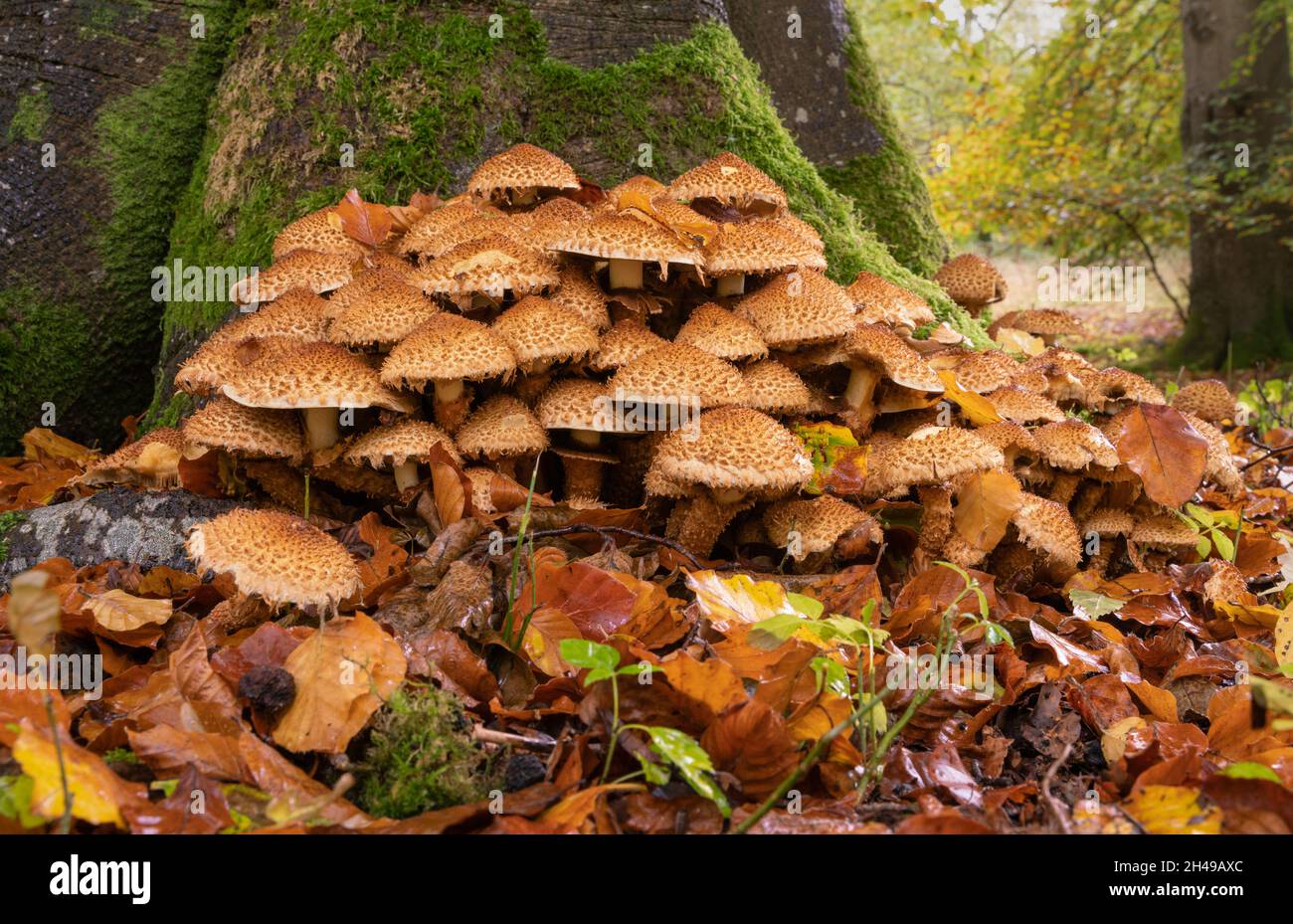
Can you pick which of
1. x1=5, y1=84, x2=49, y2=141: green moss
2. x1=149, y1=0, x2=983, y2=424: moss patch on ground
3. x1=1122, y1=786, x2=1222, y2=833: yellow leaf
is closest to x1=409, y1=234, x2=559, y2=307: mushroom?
x1=149, y1=0, x2=983, y2=424: moss patch on ground

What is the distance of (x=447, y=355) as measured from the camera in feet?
9.58

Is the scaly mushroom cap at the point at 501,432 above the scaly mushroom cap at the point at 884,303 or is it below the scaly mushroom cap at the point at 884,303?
below

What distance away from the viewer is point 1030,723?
2488 millimetres

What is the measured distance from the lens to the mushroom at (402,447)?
9.92 ft

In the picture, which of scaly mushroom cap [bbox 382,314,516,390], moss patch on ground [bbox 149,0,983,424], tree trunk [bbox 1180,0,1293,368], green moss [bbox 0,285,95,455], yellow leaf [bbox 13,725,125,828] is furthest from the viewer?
tree trunk [bbox 1180,0,1293,368]

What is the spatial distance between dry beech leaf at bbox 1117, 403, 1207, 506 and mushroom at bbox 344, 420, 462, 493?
2315 millimetres

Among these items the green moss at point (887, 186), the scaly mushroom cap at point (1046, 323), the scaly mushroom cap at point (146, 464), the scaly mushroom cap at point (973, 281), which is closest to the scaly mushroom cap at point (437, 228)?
the scaly mushroom cap at point (146, 464)

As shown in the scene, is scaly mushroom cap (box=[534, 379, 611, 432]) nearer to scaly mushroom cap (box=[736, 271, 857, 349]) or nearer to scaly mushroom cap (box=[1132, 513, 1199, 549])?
scaly mushroom cap (box=[736, 271, 857, 349])

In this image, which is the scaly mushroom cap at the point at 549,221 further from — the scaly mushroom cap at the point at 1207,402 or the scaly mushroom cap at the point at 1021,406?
the scaly mushroom cap at the point at 1207,402

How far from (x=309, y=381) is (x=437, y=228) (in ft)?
2.81

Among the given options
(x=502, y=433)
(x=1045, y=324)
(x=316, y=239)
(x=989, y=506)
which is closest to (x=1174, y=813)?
(x=989, y=506)

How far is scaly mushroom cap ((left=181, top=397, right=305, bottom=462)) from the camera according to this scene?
9.99 ft

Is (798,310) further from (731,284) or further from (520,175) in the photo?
(520,175)

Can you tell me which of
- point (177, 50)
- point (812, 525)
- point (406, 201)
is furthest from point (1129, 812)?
point (177, 50)
